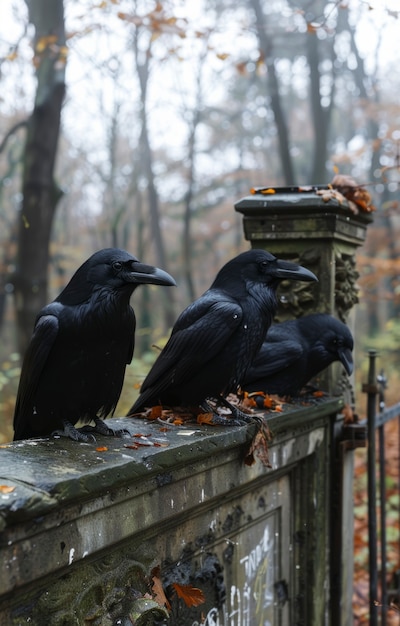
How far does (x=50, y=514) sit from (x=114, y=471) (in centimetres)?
29

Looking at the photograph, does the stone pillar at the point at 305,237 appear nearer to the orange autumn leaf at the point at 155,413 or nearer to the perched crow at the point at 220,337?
the perched crow at the point at 220,337

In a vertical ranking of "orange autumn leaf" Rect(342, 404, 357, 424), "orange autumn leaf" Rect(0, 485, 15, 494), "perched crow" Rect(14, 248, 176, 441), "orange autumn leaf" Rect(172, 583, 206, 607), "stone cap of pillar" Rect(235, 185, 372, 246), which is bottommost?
"orange autumn leaf" Rect(172, 583, 206, 607)

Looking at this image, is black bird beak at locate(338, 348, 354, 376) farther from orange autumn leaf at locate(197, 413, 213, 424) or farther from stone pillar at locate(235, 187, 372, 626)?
orange autumn leaf at locate(197, 413, 213, 424)

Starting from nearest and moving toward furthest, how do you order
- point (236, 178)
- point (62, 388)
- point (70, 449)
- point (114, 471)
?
point (114, 471) < point (70, 449) < point (62, 388) < point (236, 178)

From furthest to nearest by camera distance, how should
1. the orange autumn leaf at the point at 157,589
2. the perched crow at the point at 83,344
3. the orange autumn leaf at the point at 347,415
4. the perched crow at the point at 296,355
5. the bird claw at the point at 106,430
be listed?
1. the orange autumn leaf at the point at 347,415
2. the perched crow at the point at 296,355
3. the bird claw at the point at 106,430
4. the perched crow at the point at 83,344
5. the orange autumn leaf at the point at 157,589

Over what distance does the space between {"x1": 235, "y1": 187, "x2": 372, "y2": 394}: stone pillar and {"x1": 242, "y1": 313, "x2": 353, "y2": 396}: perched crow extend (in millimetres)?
415

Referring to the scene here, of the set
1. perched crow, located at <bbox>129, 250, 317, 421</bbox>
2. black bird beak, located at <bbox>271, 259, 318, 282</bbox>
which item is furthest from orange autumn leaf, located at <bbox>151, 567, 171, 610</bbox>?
black bird beak, located at <bbox>271, 259, 318, 282</bbox>

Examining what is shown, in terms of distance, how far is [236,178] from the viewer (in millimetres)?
26906

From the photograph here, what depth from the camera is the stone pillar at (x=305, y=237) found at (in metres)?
4.27

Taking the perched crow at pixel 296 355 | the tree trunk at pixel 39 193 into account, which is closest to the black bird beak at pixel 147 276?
the perched crow at pixel 296 355

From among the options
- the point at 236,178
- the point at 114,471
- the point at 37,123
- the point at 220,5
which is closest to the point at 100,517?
the point at 114,471

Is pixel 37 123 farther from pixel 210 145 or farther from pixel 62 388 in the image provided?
pixel 210 145

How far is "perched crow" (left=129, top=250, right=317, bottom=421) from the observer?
9.91ft

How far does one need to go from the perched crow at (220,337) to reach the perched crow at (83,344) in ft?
1.59
